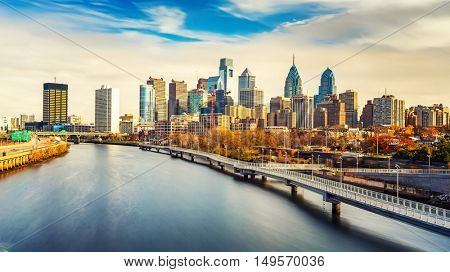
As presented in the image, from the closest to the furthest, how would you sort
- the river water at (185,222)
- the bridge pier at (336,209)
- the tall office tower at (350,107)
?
1. the river water at (185,222)
2. the bridge pier at (336,209)
3. the tall office tower at (350,107)

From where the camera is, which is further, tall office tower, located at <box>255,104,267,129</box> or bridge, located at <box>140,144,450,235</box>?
tall office tower, located at <box>255,104,267,129</box>

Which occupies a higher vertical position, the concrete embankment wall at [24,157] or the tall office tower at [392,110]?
the tall office tower at [392,110]

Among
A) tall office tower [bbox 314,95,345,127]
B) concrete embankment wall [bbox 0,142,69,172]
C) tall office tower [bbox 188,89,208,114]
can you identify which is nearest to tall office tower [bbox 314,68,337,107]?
tall office tower [bbox 314,95,345,127]

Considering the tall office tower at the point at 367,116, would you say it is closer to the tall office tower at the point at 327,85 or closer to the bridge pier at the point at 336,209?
the tall office tower at the point at 327,85

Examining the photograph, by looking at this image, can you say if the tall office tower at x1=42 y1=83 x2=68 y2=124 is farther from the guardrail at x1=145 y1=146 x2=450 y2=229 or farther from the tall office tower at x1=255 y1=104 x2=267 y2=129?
the guardrail at x1=145 y1=146 x2=450 y2=229

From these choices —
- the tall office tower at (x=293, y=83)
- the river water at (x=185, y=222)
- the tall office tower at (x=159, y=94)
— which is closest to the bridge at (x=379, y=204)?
the river water at (x=185, y=222)
